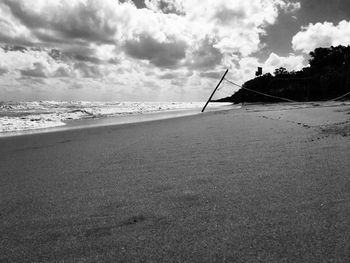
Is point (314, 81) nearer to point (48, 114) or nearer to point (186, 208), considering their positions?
point (48, 114)

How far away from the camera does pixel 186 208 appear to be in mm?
2473

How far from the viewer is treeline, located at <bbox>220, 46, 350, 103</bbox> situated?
32.7 meters

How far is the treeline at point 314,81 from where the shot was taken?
32.7 m

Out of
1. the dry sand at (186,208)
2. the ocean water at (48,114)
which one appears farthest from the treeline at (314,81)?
the dry sand at (186,208)

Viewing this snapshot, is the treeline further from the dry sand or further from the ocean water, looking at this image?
the dry sand

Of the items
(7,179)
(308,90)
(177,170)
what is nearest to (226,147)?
(177,170)

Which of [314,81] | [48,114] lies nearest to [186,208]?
[48,114]

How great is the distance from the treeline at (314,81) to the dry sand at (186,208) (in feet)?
96.1

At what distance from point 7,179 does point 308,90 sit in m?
38.9

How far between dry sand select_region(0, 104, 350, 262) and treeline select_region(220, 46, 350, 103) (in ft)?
96.1

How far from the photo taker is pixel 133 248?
1.88 metres

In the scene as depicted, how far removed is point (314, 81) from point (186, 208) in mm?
39443

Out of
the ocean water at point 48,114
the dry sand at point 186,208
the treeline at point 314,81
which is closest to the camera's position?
the dry sand at point 186,208

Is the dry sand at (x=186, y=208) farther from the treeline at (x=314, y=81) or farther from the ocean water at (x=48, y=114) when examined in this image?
the treeline at (x=314, y=81)
